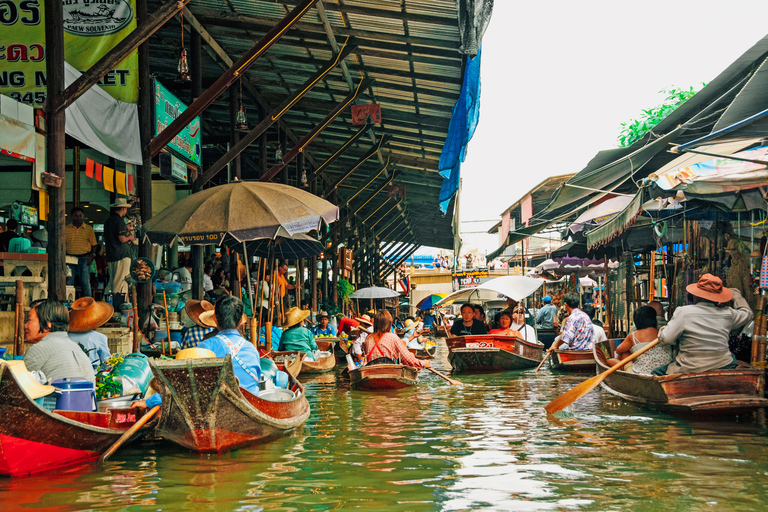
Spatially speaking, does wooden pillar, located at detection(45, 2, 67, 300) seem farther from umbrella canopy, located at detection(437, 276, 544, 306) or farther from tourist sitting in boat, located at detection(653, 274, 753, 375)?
umbrella canopy, located at detection(437, 276, 544, 306)

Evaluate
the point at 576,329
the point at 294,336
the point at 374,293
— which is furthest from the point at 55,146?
the point at 374,293

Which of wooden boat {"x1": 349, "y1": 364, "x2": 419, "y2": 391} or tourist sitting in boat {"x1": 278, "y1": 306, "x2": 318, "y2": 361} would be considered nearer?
wooden boat {"x1": 349, "y1": 364, "x2": 419, "y2": 391}

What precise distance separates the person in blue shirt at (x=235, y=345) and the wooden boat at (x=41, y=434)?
75 centimetres

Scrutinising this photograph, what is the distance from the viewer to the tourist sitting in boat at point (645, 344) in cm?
809

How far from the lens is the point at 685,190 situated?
7.61 m

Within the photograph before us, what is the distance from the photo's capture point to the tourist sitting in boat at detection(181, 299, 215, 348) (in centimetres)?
793

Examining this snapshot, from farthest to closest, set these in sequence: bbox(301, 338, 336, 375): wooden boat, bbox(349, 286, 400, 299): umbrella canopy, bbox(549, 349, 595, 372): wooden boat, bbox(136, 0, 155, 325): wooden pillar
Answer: bbox(349, 286, 400, 299): umbrella canopy, bbox(301, 338, 336, 375): wooden boat, bbox(549, 349, 595, 372): wooden boat, bbox(136, 0, 155, 325): wooden pillar

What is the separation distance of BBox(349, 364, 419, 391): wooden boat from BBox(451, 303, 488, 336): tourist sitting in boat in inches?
150

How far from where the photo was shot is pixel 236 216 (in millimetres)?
7664

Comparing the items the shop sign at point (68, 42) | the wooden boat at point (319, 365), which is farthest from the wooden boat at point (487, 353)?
the shop sign at point (68, 42)

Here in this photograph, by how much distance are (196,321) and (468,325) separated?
315 inches

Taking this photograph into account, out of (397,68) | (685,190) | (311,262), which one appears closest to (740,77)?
(685,190)

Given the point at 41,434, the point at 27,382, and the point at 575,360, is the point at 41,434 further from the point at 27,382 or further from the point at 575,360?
the point at 575,360

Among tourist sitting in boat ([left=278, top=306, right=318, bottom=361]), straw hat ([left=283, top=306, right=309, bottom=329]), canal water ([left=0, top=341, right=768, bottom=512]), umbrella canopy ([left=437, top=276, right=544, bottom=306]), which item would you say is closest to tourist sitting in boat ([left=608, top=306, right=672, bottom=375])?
canal water ([left=0, top=341, right=768, bottom=512])
